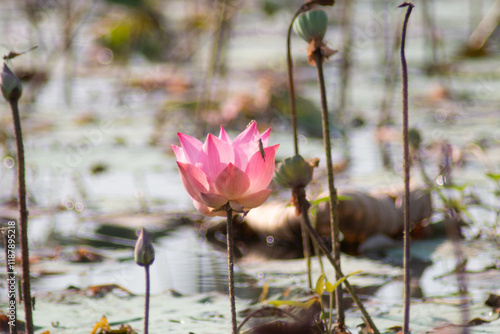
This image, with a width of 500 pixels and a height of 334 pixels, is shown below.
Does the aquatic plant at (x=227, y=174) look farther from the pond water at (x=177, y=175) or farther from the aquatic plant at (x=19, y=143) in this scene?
the pond water at (x=177, y=175)

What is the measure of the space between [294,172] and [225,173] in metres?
0.08

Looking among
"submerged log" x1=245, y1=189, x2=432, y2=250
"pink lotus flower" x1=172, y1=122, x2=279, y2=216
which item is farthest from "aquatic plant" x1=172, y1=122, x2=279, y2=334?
"submerged log" x1=245, y1=189, x2=432, y2=250

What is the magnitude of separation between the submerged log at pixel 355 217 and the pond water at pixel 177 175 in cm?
8

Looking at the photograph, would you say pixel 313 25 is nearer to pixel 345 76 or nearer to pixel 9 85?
pixel 9 85

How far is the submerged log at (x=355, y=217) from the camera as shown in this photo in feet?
5.05

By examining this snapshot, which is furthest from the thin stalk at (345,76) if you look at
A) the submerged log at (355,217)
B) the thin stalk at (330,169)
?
the thin stalk at (330,169)

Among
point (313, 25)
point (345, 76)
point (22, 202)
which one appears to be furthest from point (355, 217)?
point (345, 76)

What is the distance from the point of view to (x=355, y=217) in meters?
1.54

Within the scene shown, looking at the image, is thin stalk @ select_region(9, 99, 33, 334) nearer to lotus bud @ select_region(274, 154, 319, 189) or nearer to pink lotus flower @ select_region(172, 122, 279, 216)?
pink lotus flower @ select_region(172, 122, 279, 216)

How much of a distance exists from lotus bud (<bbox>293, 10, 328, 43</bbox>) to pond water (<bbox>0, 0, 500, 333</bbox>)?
46 centimetres

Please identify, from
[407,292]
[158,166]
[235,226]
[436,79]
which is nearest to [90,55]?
[436,79]

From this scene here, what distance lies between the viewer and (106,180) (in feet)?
7.43

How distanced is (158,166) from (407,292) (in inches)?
68.3

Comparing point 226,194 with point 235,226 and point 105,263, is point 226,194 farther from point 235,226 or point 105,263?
point 235,226
